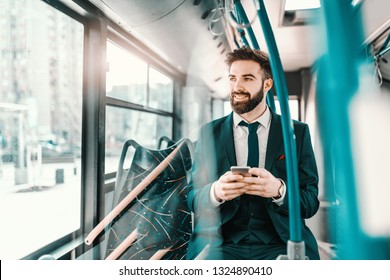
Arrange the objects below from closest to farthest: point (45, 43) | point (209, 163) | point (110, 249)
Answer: point (209, 163) → point (110, 249) → point (45, 43)

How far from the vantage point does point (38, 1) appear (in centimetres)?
105

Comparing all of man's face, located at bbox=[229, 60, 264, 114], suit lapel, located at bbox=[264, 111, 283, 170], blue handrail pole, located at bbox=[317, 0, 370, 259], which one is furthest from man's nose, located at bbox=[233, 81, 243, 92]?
blue handrail pole, located at bbox=[317, 0, 370, 259]

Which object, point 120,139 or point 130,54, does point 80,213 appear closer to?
point 120,139

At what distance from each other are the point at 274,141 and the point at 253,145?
60mm

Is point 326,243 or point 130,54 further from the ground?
point 130,54

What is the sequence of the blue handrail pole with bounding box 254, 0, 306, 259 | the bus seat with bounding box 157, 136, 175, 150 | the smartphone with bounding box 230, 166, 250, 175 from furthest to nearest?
1. the bus seat with bounding box 157, 136, 175, 150
2. the smartphone with bounding box 230, 166, 250, 175
3. the blue handrail pole with bounding box 254, 0, 306, 259

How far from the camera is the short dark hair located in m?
0.85

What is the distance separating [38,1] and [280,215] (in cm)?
107

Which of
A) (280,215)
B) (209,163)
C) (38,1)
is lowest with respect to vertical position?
(280,215)

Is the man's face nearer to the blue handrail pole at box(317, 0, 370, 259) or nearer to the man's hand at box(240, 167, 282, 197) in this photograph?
the man's hand at box(240, 167, 282, 197)

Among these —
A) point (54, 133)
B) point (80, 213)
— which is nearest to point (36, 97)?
point (54, 133)

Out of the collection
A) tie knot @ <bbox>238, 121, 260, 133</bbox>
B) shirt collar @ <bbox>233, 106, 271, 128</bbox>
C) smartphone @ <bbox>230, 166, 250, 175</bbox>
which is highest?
shirt collar @ <bbox>233, 106, 271, 128</bbox>

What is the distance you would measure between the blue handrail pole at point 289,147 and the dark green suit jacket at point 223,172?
35 millimetres

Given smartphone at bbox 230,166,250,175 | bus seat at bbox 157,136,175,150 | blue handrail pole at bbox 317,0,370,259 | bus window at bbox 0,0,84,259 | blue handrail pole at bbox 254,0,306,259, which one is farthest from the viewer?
bus seat at bbox 157,136,175,150
